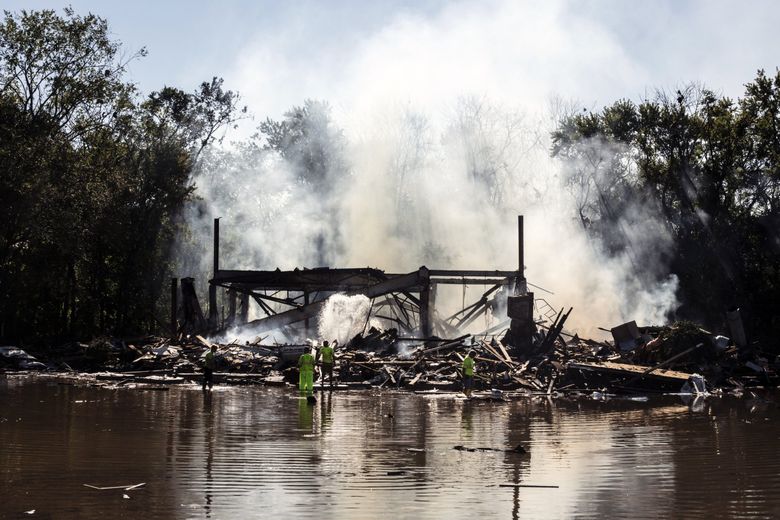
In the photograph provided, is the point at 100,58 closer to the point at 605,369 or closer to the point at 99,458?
the point at 605,369

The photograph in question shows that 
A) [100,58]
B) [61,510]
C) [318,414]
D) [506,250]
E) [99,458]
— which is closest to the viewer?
[61,510]

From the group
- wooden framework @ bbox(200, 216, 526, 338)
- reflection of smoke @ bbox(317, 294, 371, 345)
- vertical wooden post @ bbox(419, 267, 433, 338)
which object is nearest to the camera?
vertical wooden post @ bbox(419, 267, 433, 338)

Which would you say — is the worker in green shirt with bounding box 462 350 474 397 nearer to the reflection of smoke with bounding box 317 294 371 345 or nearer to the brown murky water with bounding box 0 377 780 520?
the brown murky water with bounding box 0 377 780 520

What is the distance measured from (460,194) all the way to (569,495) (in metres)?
61.1

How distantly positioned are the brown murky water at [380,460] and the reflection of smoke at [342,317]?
14.8 m

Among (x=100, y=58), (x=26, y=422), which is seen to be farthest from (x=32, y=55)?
(x=26, y=422)

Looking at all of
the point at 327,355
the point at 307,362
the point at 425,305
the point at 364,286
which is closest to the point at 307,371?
the point at 307,362

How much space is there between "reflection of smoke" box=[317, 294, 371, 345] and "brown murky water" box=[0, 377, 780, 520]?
14.8 metres

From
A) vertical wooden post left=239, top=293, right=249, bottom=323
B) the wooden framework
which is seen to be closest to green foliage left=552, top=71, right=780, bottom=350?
the wooden framework

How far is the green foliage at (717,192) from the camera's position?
47.7 metres

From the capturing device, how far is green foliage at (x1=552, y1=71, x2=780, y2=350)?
47.7m

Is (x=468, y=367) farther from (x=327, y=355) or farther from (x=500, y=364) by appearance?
(x=327, y=355)

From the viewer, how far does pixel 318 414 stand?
20.8m

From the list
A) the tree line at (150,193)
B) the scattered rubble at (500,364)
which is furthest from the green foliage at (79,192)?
the scattered rubble at (500,364)
